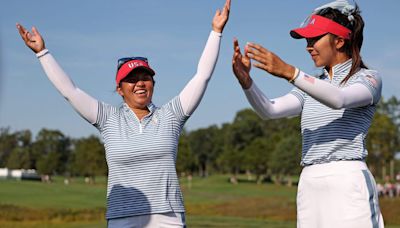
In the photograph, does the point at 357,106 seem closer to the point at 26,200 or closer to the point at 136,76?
the point at 136,76

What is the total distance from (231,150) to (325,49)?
9885 cm

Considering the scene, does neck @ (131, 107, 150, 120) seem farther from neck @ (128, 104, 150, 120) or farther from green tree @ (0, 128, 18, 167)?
green tree @ (0, 128, 18, 167)

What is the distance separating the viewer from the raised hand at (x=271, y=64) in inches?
163

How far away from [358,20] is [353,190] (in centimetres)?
116

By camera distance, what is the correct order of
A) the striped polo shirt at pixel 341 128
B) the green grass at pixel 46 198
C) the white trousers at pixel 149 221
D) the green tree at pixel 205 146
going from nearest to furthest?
1. the striped polo shirt at pixel 341 128
2. the white trousers at pixel 149 221
3. the green grass at pixel 46 198
4. the green tree at pixel 205 146

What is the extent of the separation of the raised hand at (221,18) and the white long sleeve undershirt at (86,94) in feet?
0.15

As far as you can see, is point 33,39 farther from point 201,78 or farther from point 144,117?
point 201,78

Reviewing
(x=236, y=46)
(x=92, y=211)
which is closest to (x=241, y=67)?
(x=236, y=46)

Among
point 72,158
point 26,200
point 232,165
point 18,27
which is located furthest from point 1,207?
point 72,158

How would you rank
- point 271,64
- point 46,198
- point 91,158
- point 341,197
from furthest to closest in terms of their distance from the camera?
point 91,158 < point 46,198 < point 341,197 < point 271,64

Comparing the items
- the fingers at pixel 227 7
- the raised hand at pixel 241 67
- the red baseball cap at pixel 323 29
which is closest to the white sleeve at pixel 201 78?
the fingers at pixel 227 7

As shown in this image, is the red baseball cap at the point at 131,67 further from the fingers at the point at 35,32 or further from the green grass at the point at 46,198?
the green grass at the point at 46,198

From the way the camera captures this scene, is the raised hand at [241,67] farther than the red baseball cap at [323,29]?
Yes

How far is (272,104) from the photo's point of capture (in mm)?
5004
